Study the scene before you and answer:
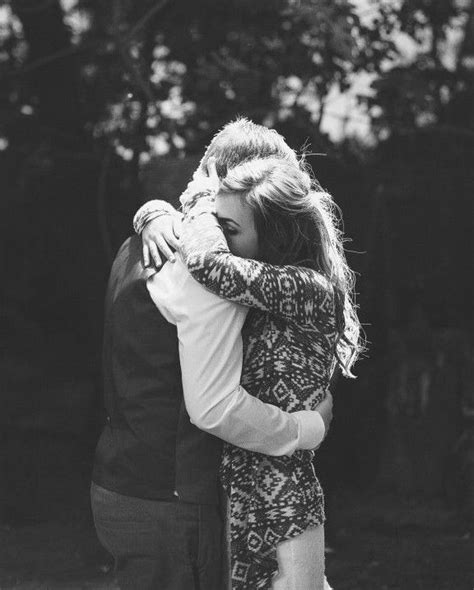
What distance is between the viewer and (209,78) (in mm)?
5488

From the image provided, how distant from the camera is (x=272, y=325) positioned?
2.38m

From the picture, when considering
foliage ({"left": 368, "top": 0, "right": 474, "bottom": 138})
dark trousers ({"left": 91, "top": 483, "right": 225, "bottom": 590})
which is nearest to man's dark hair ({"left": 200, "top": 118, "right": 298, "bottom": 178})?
dark trousers ({"left": 91, "top": 483, "right": 225, "bottom": 590})

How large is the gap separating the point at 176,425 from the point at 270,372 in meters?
0.24

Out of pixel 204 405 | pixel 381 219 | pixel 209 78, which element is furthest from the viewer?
pixel 381 219

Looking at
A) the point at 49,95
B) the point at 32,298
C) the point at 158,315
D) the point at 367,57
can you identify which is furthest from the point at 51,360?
the point at 158,315

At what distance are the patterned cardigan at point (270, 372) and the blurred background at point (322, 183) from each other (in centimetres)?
263

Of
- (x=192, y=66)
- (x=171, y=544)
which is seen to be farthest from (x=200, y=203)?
(x=192, y=66)

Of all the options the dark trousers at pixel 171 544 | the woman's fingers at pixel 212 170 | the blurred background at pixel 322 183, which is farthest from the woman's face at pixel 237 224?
the blurred background at pixel 322 183

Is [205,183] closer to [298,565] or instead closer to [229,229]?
[229,229]

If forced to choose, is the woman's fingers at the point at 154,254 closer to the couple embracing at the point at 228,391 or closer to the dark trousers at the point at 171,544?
Result: the couple embracing at the point at 228,391

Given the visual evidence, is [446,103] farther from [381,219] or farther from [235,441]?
[235,441]

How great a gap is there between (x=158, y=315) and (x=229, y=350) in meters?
0.21

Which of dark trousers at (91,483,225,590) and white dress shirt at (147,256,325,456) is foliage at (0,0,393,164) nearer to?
white dress shirt at (147,256,325,456)

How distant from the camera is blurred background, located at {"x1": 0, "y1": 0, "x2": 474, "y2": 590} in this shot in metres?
5.53
